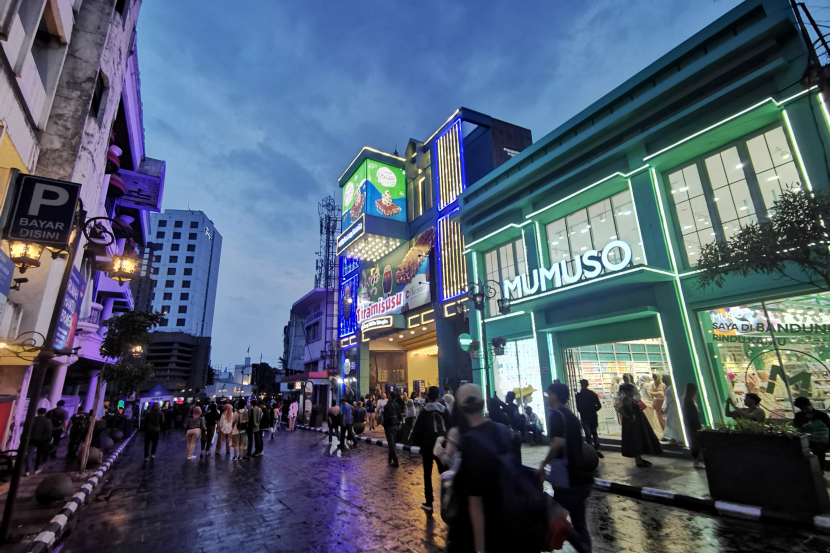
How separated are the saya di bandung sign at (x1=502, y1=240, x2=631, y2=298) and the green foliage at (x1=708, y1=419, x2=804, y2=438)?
224 inches

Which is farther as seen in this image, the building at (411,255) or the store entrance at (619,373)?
the building at (411,255)

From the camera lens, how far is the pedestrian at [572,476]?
386 cm

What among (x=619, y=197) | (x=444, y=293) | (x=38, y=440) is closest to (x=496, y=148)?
(x=444, y=293)

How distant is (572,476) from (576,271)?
962 centimetres

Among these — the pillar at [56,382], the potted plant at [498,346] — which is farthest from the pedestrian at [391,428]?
the pillar at [56,382]

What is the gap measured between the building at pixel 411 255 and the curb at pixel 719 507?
43.4 ft

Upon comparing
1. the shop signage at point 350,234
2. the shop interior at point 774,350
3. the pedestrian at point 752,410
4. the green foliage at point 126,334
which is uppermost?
the shop signage at point 350,234

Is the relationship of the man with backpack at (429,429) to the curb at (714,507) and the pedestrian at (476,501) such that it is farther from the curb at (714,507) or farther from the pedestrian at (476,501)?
the pedestrian at (476,501)

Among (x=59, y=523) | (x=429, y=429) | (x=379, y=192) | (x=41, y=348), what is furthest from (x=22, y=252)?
(x=379, y=192)

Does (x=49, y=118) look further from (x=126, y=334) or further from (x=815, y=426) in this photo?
(x=815, y=426)

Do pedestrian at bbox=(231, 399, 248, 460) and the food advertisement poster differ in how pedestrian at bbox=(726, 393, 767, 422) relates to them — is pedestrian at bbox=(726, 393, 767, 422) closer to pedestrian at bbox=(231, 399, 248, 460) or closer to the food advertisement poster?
pedestrian at bbox=(231, 399, 248, 460)

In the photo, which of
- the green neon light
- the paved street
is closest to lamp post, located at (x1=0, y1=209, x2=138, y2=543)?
the paved street

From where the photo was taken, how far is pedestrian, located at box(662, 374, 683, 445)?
34.9 feet

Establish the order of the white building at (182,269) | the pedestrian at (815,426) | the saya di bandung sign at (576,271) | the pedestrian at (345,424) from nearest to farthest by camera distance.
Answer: the pedestrian at (815,426) < the saya di bandung sign at (576,271) < the pedestrian at (345,424) < the white building at (182,269)
